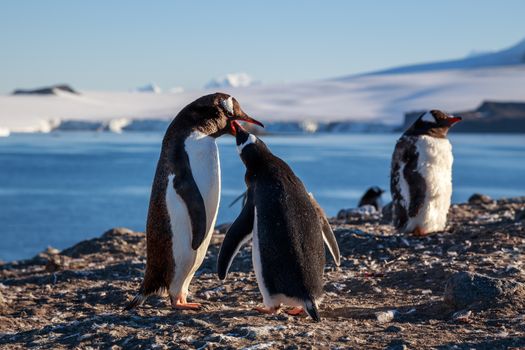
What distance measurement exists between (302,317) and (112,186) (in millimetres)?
30842

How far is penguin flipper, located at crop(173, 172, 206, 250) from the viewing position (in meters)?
4.32

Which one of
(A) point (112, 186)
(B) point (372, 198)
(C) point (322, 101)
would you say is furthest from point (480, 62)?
(B) point (372, 198)

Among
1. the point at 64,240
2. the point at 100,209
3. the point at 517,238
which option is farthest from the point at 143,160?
the point at 517,238

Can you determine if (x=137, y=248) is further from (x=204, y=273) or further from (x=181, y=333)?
(x=181, y=333)

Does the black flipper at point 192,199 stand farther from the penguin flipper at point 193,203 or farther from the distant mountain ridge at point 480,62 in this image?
the distant mountain ridge at point 480,62

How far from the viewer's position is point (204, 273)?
5.79 m

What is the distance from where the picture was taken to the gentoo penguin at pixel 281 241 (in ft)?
13.3

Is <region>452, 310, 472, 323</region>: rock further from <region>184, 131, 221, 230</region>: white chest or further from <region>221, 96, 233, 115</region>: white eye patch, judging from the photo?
<region>221, 96, 233, 115</region>: white eye patch

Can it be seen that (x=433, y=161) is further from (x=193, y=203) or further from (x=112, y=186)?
(x=112, y=186)

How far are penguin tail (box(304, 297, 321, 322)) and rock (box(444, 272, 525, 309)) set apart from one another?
0.61 m

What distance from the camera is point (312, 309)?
396 cm

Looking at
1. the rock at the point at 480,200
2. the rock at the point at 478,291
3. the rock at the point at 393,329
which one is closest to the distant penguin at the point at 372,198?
the rock at the point at 480,200

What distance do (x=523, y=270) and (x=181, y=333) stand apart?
2156mm

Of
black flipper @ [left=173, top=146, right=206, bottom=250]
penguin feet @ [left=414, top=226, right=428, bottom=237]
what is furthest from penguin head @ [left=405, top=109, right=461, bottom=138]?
black flipper @ [left=173, top=146, right=206, bottom=250]
